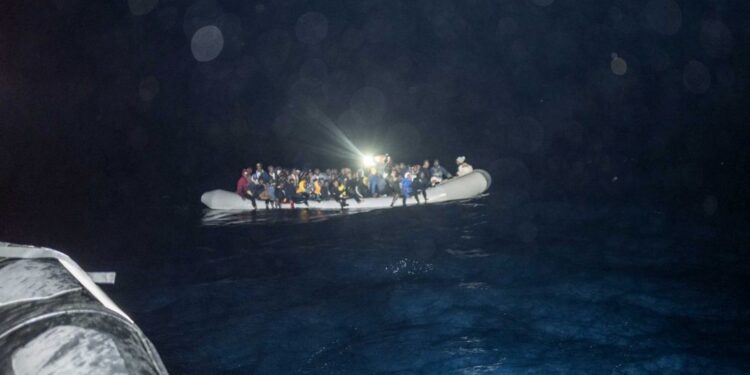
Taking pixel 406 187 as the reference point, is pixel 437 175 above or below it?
above

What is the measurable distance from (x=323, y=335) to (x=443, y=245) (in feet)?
19.8

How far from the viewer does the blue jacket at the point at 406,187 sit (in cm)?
1855

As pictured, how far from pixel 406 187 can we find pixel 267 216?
20.1ft

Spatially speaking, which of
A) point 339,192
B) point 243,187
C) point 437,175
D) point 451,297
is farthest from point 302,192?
point 451,297

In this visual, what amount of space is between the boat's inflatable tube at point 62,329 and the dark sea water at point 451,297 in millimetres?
3226

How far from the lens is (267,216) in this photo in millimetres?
19719

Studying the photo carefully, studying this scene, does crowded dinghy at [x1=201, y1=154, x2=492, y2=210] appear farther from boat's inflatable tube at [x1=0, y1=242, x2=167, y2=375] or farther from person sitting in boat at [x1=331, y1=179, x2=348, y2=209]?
boat's inflatable tube at [x1=0, y1=242, x2=167, y2=375]

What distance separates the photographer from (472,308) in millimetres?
8133

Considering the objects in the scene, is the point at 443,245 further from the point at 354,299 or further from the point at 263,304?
the point at 263,304

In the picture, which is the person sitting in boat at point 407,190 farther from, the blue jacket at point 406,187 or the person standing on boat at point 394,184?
the person standing on boat at point 394,184

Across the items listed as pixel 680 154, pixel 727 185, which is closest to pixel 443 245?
pixel 727 185

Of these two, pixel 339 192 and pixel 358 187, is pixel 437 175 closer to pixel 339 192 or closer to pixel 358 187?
pixel 358 187

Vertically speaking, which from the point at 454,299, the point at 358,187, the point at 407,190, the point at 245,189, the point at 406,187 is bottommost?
the point at 454,299

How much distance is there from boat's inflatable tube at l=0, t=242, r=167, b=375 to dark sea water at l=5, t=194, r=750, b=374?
323cm
